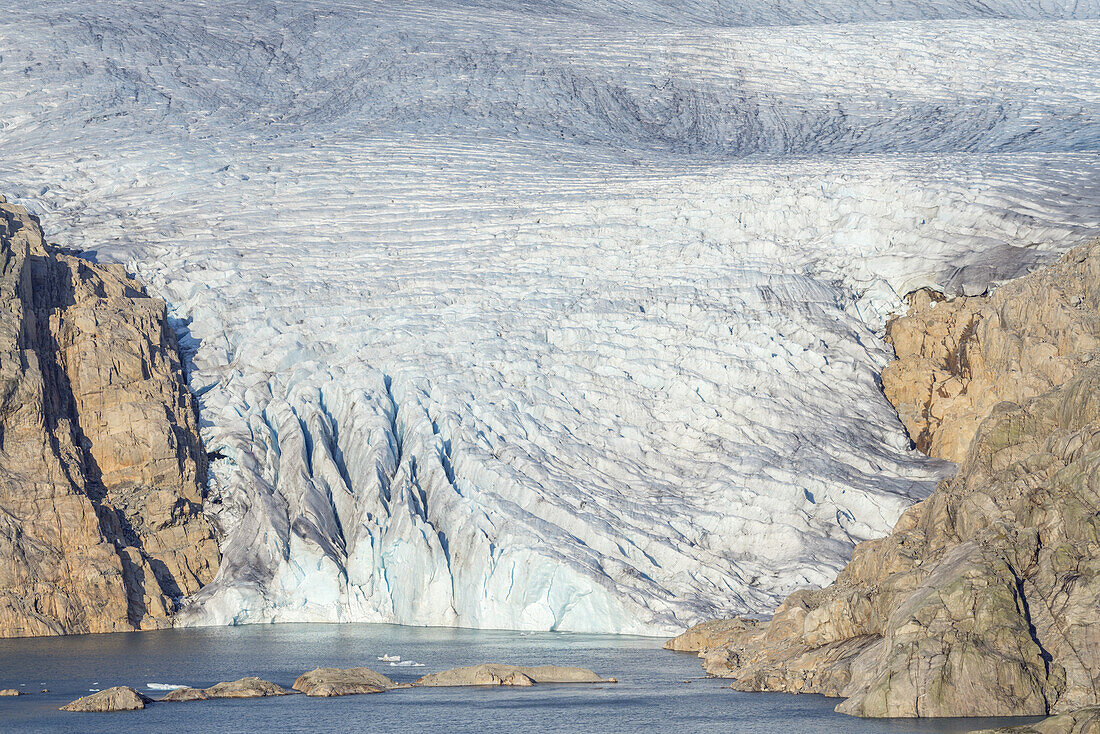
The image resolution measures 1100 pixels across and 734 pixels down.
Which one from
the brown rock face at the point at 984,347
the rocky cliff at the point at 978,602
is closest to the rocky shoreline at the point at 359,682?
the rocky cliff at the point at 978,602

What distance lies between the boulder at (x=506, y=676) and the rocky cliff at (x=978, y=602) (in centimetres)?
250

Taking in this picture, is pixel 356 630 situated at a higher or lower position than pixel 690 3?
lower

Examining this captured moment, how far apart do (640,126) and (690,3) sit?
21602 mm

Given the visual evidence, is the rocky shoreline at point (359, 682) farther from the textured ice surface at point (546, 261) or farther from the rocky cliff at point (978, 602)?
the textured ice surface at point (546, 261)

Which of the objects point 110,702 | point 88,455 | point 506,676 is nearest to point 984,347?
point 506,676

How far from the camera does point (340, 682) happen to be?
2341 cm

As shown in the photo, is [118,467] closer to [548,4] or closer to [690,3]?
[548,4]

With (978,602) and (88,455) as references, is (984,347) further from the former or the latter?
(88,455)

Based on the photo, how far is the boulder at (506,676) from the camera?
2373 cm

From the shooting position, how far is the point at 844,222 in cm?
3959

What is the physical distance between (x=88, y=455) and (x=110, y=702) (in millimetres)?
13815

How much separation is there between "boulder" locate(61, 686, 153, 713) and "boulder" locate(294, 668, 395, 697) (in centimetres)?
287

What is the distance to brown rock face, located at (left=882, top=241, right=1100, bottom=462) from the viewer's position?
3219 centimetres

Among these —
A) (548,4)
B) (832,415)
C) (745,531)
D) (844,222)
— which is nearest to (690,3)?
(548,4)
